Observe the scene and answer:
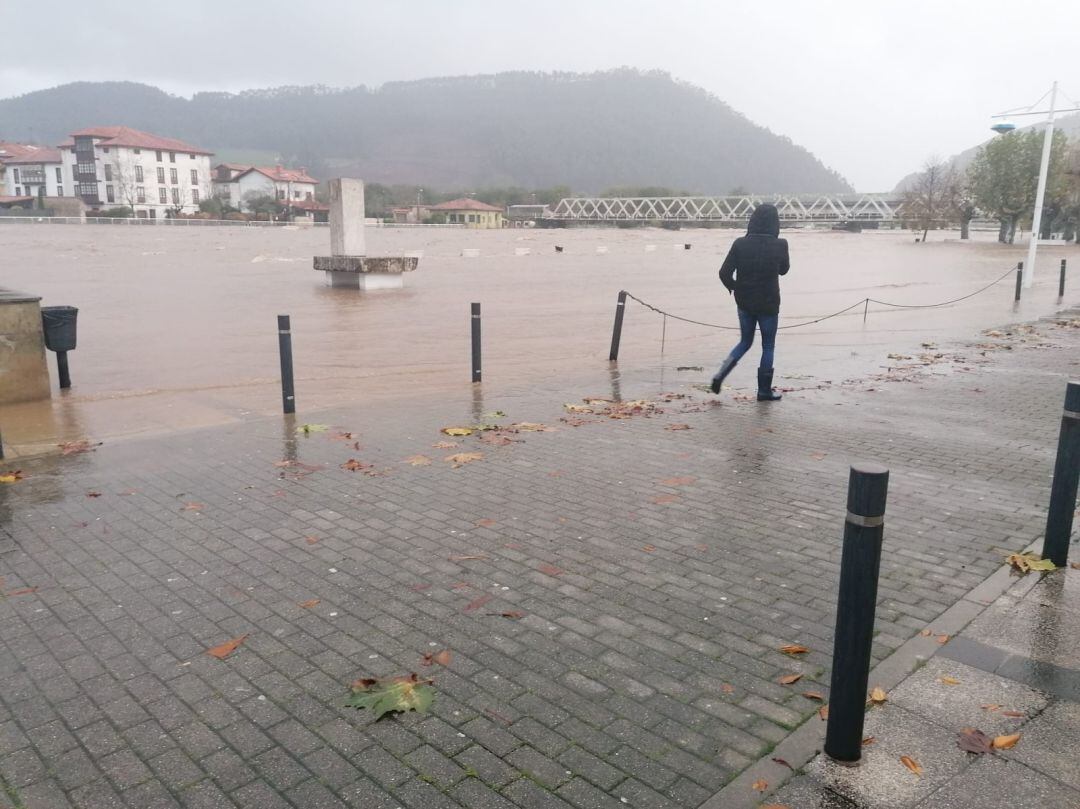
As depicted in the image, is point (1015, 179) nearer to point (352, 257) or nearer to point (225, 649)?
point (352, 257)

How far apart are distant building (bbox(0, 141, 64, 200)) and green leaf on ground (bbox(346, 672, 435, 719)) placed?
170002 millimetres

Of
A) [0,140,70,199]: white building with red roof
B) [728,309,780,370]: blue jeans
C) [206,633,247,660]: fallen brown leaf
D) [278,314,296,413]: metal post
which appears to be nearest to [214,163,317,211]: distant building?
[0,140,70,199]: white building with red roof

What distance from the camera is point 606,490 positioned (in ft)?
20.6

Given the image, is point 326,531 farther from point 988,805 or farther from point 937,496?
point 937,496

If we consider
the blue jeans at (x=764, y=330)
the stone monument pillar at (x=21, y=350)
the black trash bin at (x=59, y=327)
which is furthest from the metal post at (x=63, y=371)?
the blue jeans at (x=764, y=330)

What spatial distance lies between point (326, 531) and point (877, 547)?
3.54 meters

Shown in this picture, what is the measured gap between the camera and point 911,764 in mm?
2982

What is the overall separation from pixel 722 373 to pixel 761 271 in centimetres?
136

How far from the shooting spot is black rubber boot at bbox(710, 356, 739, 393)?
10031mm

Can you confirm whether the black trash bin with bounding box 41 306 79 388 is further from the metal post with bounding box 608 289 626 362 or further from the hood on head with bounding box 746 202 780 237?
the hood on head with bounding box 746 202 780 237

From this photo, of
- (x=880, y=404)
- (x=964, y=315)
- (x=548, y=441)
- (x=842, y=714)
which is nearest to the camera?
(x=842, y=714)

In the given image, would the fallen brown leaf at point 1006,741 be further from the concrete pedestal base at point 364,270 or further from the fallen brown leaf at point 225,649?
the concrete pedestal base at point 364,270

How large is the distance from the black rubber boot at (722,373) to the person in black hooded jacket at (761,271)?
1.28 ft

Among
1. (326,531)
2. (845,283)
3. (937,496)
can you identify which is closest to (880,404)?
(937,496)
